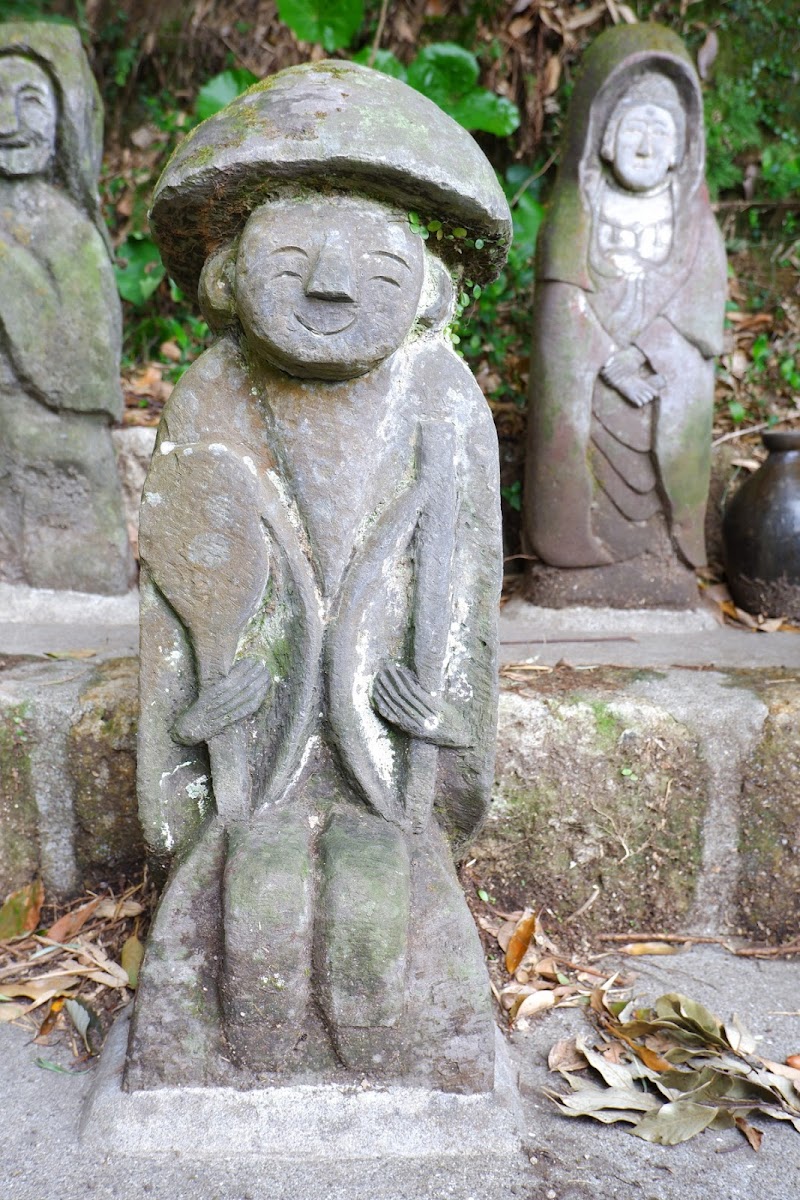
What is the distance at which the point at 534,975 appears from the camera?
6.82ft

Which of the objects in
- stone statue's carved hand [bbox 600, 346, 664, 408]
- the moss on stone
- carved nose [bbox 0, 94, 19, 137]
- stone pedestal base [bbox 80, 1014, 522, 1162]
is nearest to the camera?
stone pedestal base [bbox 80, 1014, 522, 1162]

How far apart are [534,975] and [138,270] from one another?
11.9 feet

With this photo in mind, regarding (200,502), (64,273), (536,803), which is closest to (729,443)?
(536,803)

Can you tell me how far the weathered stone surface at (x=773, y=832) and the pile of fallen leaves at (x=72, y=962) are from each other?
4.38 feet

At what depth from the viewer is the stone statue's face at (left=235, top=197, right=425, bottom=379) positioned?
162 cm

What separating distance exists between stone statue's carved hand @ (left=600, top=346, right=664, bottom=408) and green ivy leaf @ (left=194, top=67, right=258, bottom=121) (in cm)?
225

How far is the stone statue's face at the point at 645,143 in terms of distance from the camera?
3326mm

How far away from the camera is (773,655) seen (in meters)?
2.85

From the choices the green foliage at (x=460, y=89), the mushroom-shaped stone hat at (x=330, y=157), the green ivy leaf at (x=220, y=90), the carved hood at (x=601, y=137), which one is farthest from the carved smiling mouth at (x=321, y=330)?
the green ivy leaf at (x=220, y=90)

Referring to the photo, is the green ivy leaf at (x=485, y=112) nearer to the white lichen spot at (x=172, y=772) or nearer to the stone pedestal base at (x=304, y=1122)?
the white lichen spot at (x=172, y=772)

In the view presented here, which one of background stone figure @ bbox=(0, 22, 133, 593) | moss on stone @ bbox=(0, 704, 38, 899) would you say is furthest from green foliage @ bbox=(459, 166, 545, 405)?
moss on stone @ bbox=(0, 704, 38, 899)

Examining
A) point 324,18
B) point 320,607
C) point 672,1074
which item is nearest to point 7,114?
point 324,18

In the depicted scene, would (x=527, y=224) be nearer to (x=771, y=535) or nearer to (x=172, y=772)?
(x=771, y=535)

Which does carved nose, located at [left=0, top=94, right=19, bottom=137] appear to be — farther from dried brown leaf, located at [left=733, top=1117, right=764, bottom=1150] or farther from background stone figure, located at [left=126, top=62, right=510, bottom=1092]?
dried brown leaf, located at [left=733, top=1117, right=764, bottom=1150]
